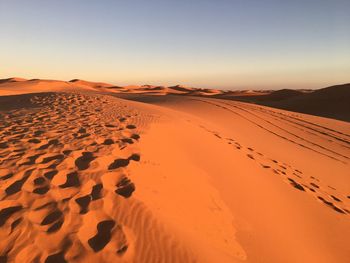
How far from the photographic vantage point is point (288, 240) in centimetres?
387

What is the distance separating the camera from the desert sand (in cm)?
287

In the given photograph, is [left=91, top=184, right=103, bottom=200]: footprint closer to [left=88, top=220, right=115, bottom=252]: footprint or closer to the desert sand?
the desert sand

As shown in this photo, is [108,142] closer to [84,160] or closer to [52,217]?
[84,160]

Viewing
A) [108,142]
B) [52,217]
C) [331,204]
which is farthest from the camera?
[108,142]

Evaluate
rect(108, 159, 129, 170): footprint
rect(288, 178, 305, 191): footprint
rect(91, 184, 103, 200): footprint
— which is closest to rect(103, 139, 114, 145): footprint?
rect(108, 159, 129, 170): footprint

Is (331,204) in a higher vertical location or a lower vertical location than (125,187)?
lower

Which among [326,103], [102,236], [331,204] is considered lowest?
[326,103]

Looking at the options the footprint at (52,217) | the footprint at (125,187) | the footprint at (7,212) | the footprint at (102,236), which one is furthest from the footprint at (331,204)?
the footprint at (7,212)

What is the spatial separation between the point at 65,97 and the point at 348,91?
25.0 meters

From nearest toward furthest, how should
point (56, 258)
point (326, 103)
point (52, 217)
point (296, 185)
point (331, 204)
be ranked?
point (56, 258), point (52, 217), point (331, 204), point (296, 185), point (326, 103)

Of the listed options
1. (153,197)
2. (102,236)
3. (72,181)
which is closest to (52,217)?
(102,236)

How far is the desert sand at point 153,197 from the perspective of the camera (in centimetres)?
287

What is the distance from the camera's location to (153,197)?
3.70 meters

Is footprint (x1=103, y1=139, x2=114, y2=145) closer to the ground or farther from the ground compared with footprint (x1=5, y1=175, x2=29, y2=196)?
closer to the ground
